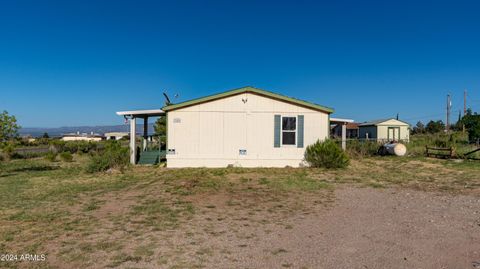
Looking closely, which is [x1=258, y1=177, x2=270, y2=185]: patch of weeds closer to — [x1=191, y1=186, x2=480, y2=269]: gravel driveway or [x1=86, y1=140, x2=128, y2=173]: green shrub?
[x1=191, y1=186, x2=480, y2=269]: gravel driveway

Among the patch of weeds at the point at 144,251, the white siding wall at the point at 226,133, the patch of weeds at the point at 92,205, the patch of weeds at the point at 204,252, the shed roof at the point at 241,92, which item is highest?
the shed roof at the point at 241,92

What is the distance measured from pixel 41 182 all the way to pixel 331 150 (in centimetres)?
1046

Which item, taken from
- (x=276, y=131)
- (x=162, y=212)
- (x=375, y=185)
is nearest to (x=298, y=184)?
(x=375, y=185)

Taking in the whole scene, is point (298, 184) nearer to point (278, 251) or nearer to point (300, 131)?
point (300, 131)

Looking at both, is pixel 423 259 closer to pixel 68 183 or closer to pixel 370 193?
Answer: pixel 370 193

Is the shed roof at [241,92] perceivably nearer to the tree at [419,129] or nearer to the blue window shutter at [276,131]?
the blue window shutter at [276,131]

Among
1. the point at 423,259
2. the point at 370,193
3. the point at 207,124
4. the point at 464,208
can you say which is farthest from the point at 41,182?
the point at 464,208

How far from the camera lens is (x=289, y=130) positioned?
14.3 m

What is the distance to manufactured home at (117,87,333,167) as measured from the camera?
1405 centimetres

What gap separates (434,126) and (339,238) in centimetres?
4782

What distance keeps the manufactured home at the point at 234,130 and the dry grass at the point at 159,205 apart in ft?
3.38

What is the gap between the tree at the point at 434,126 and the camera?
4502 centimetres

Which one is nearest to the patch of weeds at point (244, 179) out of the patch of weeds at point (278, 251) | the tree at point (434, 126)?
the patch of weeds at point (278, 251)

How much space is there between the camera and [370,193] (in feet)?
29.1
